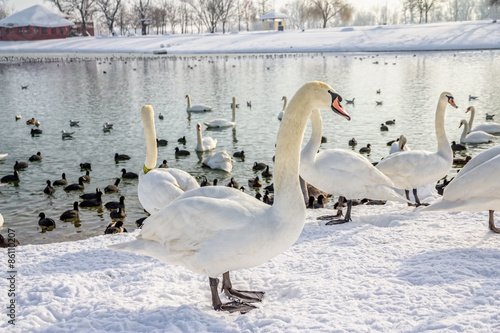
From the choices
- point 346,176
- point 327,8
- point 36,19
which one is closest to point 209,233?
point 346,176

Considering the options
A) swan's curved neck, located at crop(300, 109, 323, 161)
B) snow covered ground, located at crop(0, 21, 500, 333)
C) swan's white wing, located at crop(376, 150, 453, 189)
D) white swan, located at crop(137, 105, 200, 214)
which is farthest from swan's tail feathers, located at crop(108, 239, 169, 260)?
swan's white wing, located at crop(376, 150, 453, 189)

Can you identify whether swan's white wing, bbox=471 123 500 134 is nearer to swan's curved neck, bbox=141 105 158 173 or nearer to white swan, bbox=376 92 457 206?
white swan, bbox=376 92 457 206

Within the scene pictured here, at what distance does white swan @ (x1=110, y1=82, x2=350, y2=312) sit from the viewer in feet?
11.5

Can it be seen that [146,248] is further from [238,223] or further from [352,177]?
[352,177]

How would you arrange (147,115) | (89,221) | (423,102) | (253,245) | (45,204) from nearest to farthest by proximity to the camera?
(253,245) < (147,115) < (89,221) < (45,204) < (423,102)

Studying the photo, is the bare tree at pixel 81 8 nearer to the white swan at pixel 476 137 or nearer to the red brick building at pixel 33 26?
the red brick building at pixel 33 26

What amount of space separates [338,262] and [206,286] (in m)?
1.33

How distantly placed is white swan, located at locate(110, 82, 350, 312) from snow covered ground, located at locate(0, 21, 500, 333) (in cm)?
43

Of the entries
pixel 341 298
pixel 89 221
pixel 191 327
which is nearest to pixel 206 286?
pixel 191 327

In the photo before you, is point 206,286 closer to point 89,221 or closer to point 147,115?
point 147,115

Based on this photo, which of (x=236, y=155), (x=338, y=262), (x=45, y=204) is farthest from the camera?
(x=236, y=155)

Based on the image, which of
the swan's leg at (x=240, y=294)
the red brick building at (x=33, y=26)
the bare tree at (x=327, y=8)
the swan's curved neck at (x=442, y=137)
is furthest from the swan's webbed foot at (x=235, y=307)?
the bare tree at (x=327, y=8)

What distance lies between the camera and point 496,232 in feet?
17.9

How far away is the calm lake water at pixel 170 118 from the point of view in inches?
461
